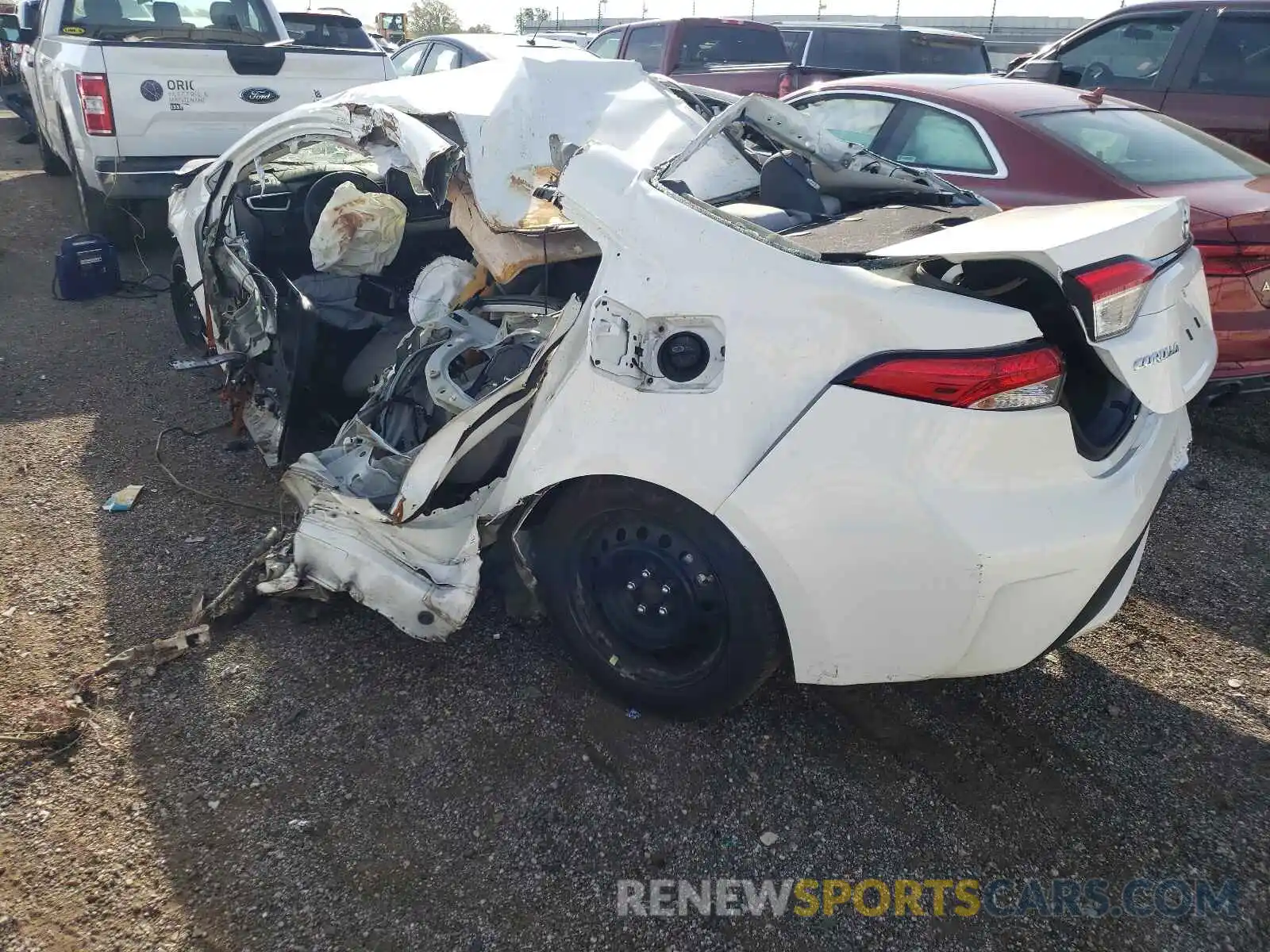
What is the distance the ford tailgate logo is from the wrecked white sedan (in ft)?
11.6

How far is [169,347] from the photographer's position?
5.32m

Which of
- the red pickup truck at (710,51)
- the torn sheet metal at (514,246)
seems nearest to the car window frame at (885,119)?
the torn sheet metal at (514,246)

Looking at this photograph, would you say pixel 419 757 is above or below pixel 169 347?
above

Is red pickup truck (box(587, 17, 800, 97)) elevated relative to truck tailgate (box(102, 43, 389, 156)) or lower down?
elevated

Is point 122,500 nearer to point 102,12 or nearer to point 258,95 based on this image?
point 258,95

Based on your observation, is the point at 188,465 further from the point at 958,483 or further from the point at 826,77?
the point at 826,77

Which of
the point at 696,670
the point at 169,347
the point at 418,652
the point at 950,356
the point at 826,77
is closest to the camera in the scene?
the point at 950,356

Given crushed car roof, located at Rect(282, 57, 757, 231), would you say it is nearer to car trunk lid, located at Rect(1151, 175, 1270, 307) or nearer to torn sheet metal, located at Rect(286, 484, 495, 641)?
torn sheet metal, located at Rect(286, 484, 495, 641)

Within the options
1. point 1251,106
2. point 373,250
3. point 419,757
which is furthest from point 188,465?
point 1251,106

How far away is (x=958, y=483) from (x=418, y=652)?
1718 mm

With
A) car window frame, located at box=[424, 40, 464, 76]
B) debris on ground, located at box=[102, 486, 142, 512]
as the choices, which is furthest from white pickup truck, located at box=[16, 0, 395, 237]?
debris on ground, located at box=[102, 486, 142, 512]

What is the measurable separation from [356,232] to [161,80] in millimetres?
3293

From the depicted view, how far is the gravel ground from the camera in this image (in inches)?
76.2

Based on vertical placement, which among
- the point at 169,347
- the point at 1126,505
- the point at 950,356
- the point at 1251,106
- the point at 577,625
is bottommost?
the point at 169,347
